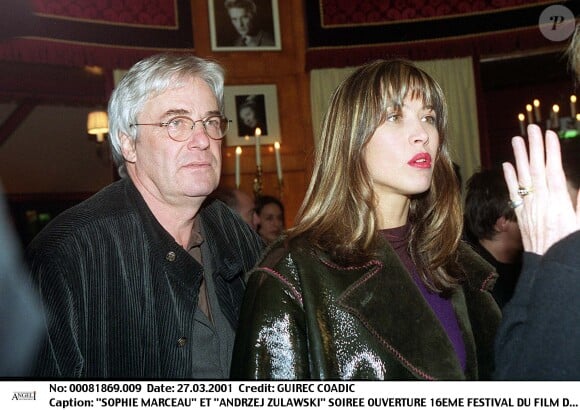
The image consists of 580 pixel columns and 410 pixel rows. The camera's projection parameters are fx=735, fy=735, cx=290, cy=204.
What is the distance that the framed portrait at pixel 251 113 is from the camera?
575 centimetres

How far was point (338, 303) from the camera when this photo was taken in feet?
4.91

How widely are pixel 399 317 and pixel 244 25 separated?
4672 millimetres

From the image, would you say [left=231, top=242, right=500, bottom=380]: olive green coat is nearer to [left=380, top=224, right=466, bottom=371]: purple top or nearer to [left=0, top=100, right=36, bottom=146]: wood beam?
[left=380, top=224, right=466, bottom=371]: purple top

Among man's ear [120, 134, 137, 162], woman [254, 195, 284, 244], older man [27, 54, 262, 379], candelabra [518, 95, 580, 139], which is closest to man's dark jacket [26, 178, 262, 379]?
older man [27, 54, 262, 379]

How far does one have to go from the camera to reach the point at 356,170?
1.62 meters

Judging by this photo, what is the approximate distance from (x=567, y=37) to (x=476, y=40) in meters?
0.72

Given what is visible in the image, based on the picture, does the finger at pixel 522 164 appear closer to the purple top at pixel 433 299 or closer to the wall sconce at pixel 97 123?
the purple top at pixel 433 299

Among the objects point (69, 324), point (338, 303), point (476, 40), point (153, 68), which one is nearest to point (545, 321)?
point (338, 303)

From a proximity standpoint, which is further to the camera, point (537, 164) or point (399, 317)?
point (399, 317)

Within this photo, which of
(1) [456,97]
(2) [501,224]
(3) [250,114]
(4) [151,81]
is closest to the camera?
(4) [151,81]

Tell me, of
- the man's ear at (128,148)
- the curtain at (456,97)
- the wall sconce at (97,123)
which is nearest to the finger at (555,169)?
the man's ear at (128,148)

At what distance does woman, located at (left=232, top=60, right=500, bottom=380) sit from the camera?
1.48 meters

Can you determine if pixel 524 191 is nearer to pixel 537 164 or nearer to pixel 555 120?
pixel 537 164

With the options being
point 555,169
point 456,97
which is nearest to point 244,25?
point 456,97
